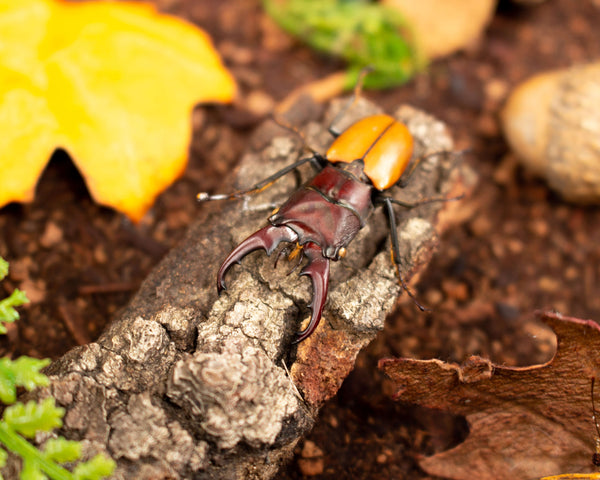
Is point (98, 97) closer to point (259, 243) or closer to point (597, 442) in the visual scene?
point (259, 243)

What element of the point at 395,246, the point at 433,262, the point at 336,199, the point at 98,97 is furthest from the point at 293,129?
the point at 433,262

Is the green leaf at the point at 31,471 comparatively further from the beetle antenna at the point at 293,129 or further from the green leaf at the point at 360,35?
the green leaf at the point at 360,35

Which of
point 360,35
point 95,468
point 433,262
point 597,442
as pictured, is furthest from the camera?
point 360,35

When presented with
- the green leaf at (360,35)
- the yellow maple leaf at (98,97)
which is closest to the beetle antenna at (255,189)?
the yellow maple leaf at (98,97)

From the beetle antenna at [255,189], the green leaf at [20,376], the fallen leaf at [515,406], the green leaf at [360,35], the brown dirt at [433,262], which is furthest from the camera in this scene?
the green leaf at [360,35]

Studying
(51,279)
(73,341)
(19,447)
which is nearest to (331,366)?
(19,447)

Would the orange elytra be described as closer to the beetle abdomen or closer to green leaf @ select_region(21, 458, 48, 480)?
the beetle abdomen
